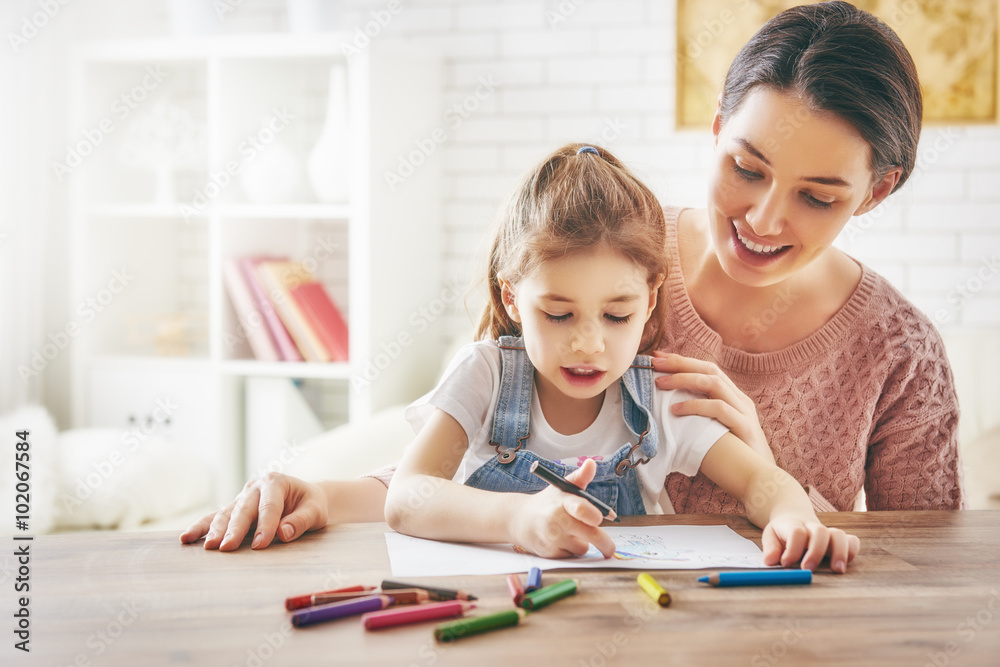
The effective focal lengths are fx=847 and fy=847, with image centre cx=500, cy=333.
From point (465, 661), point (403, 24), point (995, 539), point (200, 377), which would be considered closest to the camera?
point (465, 661)

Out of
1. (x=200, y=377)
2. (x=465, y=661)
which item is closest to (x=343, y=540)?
(x=465, y=661)

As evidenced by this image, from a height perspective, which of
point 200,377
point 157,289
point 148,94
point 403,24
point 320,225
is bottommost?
point 200,377

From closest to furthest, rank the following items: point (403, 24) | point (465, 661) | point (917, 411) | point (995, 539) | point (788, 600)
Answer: point (465, 661)
point (788, 600)
point (995, 539)
point (917, 411)
point (403, 24)

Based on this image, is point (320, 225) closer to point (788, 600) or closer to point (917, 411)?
point (917, 411)

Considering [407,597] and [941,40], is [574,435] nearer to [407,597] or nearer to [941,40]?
[407,597]

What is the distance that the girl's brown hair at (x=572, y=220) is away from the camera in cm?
109

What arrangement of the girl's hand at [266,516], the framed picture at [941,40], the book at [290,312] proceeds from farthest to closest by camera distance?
the book at [290,312], the framed picture at [941,40], the girl's hand at [266,516]

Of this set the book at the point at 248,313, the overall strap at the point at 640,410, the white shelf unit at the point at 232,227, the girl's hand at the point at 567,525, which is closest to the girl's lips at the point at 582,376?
the overall strap at the point at 640,410

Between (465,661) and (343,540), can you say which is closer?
(465,661)

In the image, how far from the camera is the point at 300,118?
3.15m

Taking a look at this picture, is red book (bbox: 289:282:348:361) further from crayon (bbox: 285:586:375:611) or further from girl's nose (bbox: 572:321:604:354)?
crayon (bbox: 285:586:375:611)

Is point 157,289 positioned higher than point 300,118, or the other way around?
point 300,118

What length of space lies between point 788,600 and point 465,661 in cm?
32

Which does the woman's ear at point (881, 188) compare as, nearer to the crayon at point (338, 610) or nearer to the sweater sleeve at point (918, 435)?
the sweater sleeve at point (918, 435)
